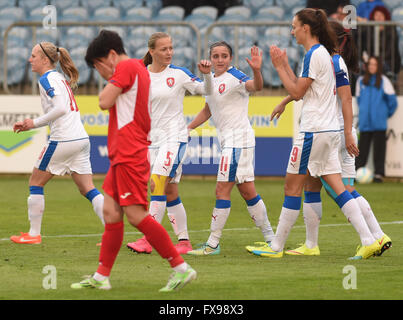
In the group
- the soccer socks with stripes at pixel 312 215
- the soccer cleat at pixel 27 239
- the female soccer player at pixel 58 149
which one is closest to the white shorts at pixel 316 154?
the soccer socks with stripes at pixel 312 215

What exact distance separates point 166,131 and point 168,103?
28 cm

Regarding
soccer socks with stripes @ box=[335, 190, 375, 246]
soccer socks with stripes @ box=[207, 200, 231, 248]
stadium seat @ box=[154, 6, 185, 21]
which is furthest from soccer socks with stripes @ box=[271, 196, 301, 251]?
stadium seat @ box=[154, 6, 185, 21]

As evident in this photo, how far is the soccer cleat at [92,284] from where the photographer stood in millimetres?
6566

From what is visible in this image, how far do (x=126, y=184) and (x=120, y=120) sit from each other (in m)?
0.45

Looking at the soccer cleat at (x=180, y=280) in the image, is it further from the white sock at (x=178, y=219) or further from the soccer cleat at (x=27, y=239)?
the soccer cleat at (x=27, y=239)

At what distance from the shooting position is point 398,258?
8281mm

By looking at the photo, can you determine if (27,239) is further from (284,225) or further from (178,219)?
(284,225)

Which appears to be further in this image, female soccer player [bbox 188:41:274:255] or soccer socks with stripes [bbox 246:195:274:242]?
soccer socks with stripes [bbox 246:195:274:242]

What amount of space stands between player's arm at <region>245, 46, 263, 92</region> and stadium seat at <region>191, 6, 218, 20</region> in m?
11.5

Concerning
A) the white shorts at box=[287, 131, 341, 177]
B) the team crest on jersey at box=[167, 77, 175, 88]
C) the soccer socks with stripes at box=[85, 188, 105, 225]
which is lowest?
the soccer socks with stripes at box=[85, 188, 105, 225]

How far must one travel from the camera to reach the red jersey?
6.45 meters

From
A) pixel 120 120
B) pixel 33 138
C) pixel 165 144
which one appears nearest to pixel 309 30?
pixel 165 144

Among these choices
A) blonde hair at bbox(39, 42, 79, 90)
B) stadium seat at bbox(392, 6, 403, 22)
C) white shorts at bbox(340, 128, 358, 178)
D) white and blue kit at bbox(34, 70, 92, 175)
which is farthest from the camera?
stadium seat at bbox(392, 6, 403, 22)

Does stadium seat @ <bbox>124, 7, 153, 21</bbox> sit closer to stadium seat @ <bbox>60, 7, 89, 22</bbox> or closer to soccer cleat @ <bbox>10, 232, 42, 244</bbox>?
stadium seat @ <bbox>60, 7, 89, 22</bbox>
